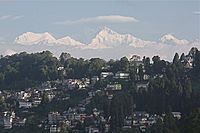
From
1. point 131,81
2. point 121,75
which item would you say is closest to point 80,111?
point 131,81

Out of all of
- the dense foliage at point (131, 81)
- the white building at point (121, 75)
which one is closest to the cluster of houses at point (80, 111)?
the white building at point (121, 75)

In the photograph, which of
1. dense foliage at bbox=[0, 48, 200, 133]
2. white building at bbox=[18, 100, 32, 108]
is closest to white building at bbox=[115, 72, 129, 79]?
dense foliage at bbox=[0, 48, 200, 133]

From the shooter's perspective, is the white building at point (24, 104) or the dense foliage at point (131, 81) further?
the white building at point (24, 104)

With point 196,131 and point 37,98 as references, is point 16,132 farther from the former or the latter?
point 196,131

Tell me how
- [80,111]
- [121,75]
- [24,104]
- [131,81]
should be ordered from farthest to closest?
[121,75], [131,81], [24,104], [80,111]

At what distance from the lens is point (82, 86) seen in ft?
183

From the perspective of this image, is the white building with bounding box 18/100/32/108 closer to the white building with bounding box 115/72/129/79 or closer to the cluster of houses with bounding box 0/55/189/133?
the cluster of houses with bounding box 0/55/189/133

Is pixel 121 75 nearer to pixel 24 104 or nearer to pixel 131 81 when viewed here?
pixel 131 81

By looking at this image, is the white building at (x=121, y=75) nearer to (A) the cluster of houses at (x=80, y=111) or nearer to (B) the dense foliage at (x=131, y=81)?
(A) the cluster of houses at (x=80, y=111)

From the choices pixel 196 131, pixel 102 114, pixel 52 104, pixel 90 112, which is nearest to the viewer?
pixel 196 131

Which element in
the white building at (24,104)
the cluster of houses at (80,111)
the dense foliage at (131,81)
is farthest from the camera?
the white building at (24,104)

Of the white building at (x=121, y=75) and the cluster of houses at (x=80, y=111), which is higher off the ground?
the white building at (x=121, y=75)

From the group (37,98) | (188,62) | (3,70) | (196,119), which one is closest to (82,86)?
(37,98)

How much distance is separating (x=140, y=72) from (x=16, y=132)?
14401mm
